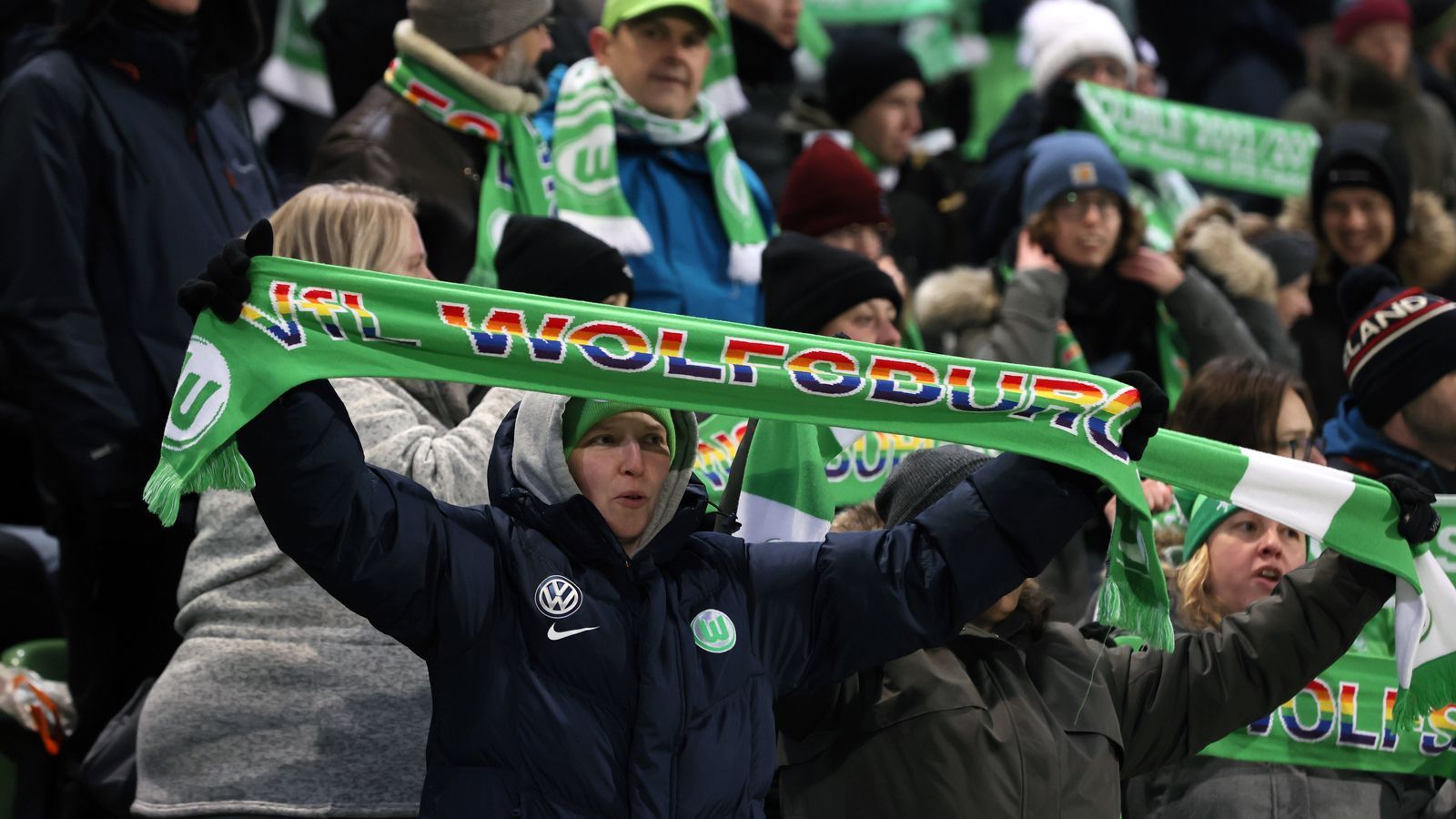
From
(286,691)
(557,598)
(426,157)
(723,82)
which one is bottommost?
(286,691)

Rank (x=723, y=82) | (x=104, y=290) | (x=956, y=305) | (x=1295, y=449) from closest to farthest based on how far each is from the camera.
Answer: (x=104, y=290), (x=1295, y=449), (x=956, y=305), (x=723, y=82)

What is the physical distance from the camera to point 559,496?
11.8ft

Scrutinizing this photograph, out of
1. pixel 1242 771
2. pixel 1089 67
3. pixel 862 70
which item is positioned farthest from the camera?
pixel 1089 67

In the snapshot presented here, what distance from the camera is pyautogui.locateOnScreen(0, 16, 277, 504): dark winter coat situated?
4727 mm

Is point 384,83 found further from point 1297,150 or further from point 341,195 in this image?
point 1297,150

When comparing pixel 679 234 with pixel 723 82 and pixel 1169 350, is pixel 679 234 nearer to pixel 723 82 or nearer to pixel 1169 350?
pixel 723 82

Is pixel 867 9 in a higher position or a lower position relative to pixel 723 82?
higher

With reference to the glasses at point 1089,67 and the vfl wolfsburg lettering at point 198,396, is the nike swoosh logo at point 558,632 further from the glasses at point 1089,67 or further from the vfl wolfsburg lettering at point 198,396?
the glasses at point 1089,67

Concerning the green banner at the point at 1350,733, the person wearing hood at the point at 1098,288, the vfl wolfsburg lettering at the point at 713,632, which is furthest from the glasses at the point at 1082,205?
the vfl wolfsburg lettering at the point at 713,632

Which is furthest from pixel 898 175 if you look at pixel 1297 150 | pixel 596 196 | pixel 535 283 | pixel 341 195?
pixel 341 195

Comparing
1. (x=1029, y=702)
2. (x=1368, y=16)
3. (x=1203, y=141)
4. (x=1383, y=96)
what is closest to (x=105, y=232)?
(x=1029, y=702)

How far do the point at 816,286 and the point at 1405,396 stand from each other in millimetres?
1649

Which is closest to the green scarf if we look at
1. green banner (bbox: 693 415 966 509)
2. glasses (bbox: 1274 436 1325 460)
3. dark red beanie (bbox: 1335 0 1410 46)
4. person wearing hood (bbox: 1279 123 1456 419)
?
person wearing hood (bbox: 1279 123 1456 419)

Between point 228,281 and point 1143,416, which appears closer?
point 228,281
